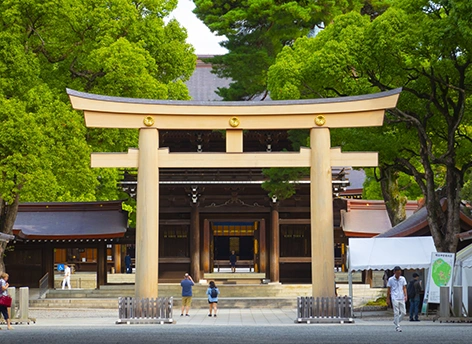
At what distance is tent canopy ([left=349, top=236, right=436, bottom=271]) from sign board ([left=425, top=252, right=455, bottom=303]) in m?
1.06

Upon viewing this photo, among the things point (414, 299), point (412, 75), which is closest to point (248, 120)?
point (412, 75)

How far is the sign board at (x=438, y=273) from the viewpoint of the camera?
2450 centimetres

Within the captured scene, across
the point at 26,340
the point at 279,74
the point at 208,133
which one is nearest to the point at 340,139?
the point at 279,74

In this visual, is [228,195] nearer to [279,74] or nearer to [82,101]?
[279,74]

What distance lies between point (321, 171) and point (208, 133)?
15.1 m

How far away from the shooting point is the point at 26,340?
58.8 feet

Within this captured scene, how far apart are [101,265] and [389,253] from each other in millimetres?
16289

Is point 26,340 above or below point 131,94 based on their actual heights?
below

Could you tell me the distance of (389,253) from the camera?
1042 inches

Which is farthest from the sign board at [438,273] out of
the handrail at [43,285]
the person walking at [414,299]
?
the handrail at [43,285]

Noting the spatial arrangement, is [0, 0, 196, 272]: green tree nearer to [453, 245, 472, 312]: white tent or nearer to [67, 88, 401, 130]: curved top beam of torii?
[67, 88, 401, 130]: curved top beam of torii

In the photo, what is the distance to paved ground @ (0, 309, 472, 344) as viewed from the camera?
17891 mm

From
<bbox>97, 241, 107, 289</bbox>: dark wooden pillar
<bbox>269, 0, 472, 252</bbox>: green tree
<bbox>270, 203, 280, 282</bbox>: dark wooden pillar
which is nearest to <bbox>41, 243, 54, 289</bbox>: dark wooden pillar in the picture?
<bbox>97, 241, 107, 289</bbox>: dark wooden pillar

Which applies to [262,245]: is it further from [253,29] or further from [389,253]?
[389,253]
